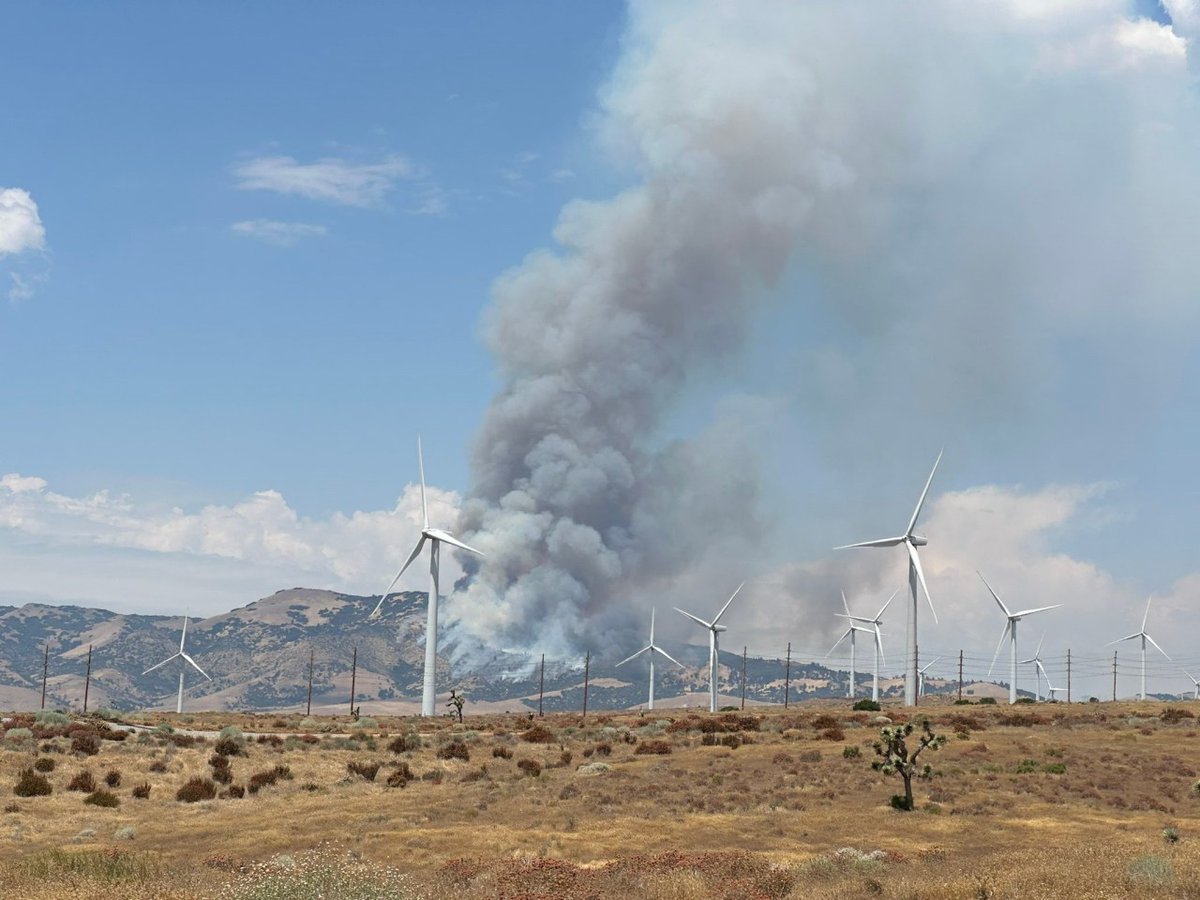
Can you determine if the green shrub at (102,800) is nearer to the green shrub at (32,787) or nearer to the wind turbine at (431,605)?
the green shrub at (32,787)

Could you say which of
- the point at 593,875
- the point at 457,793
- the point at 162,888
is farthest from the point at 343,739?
the point at 162,888

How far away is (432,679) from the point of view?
472ft

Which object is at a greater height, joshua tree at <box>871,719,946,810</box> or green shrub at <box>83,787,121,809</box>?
joshua tree at <box>871,719,946,810</box>

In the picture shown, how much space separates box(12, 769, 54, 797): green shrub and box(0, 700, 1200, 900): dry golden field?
0.36 m

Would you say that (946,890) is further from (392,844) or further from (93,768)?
(93,768)

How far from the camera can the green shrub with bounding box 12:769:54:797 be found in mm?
48562

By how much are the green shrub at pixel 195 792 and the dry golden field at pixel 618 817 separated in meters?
0.56

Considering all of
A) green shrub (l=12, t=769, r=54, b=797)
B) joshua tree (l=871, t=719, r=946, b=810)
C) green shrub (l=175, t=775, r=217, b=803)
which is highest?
joshua tree (l=871, t=719, r=946, b=810)

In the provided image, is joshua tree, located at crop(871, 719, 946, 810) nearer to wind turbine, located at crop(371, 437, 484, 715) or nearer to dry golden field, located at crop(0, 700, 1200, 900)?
dry golden field, located at crop(0, 700, 1200, 900)

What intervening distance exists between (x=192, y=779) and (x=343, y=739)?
78.5 ft

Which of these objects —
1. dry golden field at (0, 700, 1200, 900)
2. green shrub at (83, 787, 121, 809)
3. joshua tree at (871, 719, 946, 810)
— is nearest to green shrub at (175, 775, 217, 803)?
dry golden field at (0, 700, 1200, 900)

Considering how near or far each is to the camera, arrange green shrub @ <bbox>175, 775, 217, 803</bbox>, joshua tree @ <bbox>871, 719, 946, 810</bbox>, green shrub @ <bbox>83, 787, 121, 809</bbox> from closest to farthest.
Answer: joshua tree @ <bbox>871, 719, 946, 810</bbox> → green shrub @ <bbox>83, 787, 121, 809</bbox> → green shrub @ <bbox>175, 775, 217, 803</bbox>

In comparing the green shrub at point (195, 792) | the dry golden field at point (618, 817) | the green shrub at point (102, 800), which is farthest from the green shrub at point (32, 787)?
the green shrub at point (195, 792)

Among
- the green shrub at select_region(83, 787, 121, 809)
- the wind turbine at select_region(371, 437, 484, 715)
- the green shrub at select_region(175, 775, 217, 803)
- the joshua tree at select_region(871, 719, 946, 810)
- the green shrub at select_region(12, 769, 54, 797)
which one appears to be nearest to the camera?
the joshua tree at select_region(871, 719, 946, 810)
